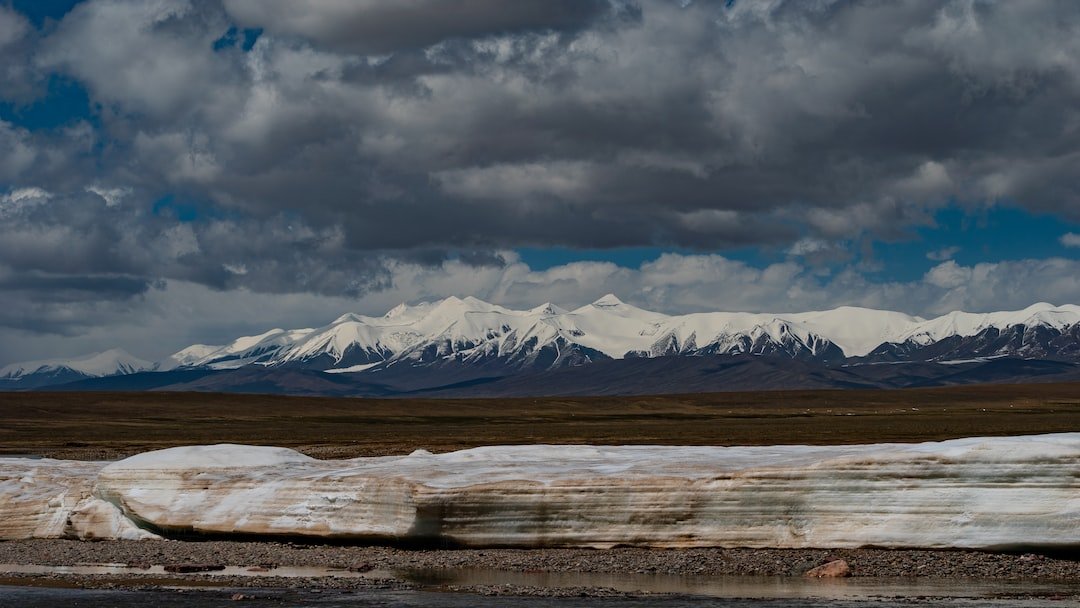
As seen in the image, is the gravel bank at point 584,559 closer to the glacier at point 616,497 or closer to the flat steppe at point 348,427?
the glacier at point 616,497

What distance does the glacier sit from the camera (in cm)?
2430

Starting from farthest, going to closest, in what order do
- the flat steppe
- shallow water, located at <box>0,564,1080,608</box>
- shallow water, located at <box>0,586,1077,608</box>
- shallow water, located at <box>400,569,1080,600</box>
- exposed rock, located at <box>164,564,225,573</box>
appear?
1. the flat steppe
2. exposed rock, located at <box>164,564,225,573</box>
3. shallow water, located at <box>400,569,1080,600</box>
4. shallow water, located at <box>0,564,1080,608</box>
5. shallow water, located at <box>0,586,1077,608</box>

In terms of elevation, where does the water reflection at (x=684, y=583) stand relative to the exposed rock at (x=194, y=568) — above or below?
below

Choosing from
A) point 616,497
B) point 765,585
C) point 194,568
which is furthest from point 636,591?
point 194,568

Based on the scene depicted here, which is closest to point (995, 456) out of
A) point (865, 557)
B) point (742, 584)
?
point (865, 557)

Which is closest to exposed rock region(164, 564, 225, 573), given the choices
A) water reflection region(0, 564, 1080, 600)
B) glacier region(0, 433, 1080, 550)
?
water reflection region(0, 564, 1080, 600)

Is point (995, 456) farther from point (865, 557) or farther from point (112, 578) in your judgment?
point (112, 578)

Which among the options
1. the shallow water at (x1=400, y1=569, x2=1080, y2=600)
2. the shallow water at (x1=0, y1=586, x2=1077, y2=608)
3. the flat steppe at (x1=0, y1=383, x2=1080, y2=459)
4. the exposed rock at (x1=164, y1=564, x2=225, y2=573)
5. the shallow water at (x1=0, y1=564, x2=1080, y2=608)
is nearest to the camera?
the shallow water at (x1=0, y1=586, x2=1077, y2=608)

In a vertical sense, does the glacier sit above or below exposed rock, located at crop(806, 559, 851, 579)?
above

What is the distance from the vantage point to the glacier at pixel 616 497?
2430cm

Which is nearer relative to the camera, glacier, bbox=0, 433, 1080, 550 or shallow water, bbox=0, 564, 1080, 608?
shallow water, bbox=0, 564, 1080, 608

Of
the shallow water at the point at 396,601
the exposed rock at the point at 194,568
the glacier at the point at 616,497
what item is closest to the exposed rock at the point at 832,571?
the glacier at the point at 616,497

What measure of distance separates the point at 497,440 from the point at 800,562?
227 feet

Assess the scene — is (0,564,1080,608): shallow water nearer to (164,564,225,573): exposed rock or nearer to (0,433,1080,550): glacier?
(164,564,225,573): exposed rock
